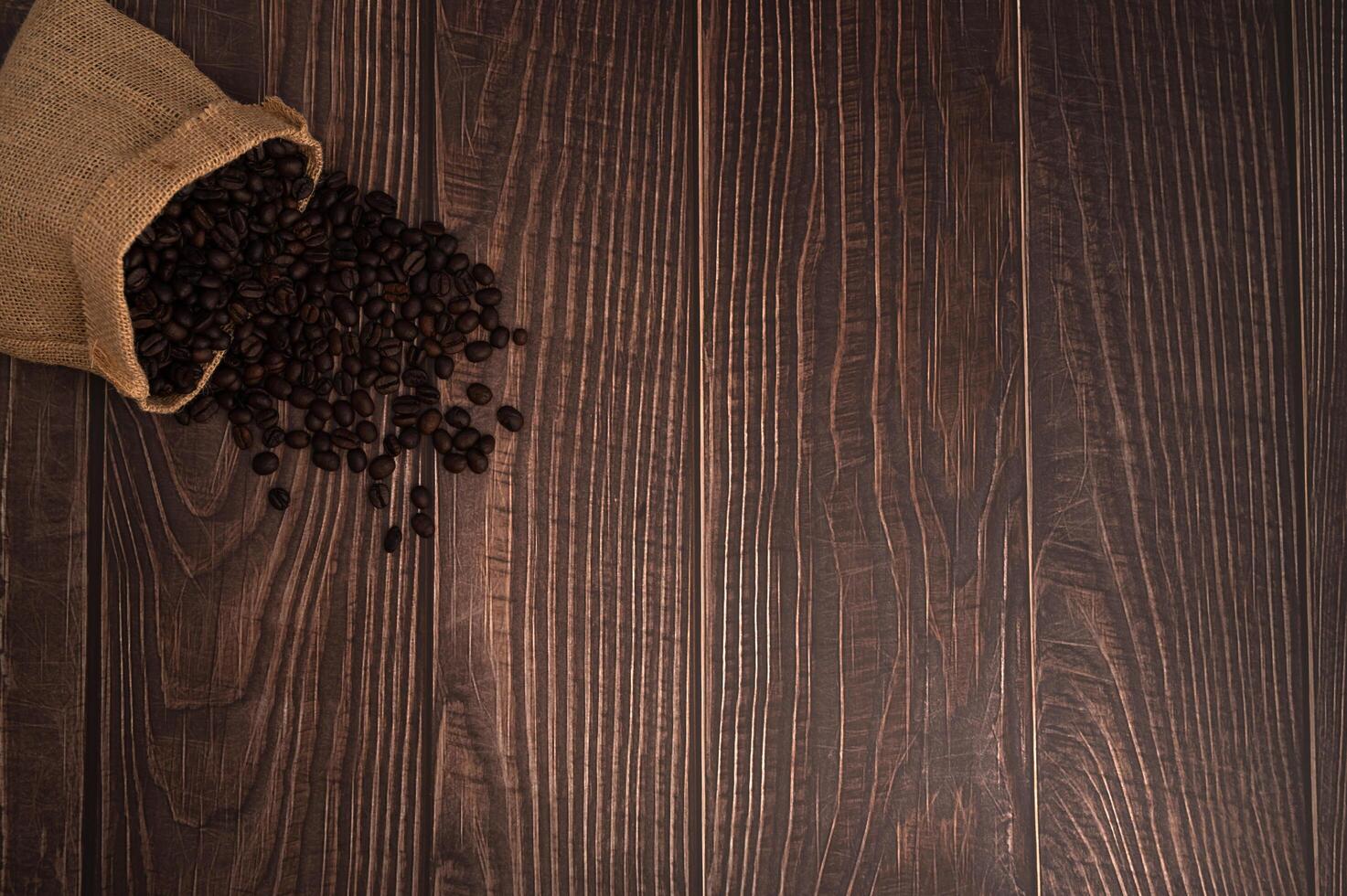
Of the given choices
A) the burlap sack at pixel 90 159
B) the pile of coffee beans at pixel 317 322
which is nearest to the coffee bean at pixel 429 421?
the pile of coffee beans at pixel 317 322

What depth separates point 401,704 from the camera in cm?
106

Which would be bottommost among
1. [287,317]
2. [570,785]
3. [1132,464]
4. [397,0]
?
[570,785]

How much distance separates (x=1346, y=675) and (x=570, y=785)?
0.91m

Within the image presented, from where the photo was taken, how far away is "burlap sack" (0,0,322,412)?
2.90 ft

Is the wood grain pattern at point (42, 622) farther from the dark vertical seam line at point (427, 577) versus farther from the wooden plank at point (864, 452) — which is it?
the wooden plank at point (864, 452)

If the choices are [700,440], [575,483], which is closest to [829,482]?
[700,440]

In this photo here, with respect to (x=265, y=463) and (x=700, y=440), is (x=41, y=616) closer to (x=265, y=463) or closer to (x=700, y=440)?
(x=265, y=463)

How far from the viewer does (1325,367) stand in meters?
1.17

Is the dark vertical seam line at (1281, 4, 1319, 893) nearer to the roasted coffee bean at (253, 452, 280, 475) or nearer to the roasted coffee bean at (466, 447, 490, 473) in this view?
the roasted coffee bean at (466, 447, 490, 473)

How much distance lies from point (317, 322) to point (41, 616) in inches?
15.9

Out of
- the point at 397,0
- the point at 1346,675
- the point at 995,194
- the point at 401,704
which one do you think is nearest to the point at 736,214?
the point at 995,194

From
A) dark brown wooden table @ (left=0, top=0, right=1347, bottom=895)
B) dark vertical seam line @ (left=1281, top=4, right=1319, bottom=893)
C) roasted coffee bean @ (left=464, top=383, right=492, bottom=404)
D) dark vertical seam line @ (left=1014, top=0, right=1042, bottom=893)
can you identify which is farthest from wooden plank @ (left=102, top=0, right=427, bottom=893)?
dark vertical seam line @ (left=1281, top=4, right=1319, bottom=893)

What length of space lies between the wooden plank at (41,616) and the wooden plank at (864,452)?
66 cm

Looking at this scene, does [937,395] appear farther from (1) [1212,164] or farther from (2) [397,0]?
(2) [397,0]
